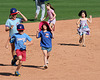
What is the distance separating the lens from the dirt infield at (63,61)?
1195 cm

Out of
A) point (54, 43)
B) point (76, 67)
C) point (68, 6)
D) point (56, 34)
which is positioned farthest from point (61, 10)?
point (76, 67)

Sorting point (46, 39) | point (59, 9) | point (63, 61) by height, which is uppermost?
point (59, 9)

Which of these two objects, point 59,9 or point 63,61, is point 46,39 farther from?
point 59,9

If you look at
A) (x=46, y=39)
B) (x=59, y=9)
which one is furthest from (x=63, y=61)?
(x=59, y=9)

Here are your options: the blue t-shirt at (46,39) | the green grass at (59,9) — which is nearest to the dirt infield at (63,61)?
the blue t-shirt at (46,39)

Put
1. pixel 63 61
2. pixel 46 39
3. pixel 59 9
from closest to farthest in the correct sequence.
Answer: pixel 46 39, pixel 63 61, pixel 59 9

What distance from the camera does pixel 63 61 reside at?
14125 millimetres

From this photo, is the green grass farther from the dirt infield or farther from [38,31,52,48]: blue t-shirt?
[38,31,52,48]: blue t-shirt

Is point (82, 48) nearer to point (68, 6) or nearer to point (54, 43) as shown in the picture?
point (54, 43)

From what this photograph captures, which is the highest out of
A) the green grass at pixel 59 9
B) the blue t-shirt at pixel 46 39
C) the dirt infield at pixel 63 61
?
the green grass at pixel 59 9

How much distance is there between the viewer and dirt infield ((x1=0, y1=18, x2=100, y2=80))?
39.2 ft

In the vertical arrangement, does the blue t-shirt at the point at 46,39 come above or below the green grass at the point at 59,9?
below

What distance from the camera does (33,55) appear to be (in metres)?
15.4

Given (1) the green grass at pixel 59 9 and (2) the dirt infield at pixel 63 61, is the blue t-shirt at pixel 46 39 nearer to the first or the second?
(2) the dirt infield at pixel 63 61
